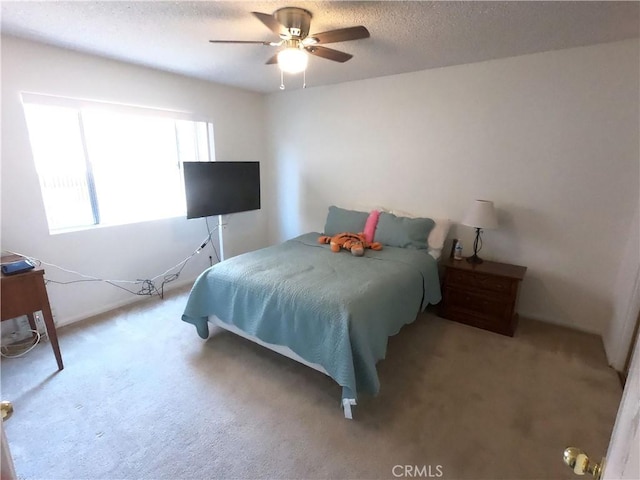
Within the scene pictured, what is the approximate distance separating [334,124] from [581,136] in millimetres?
2359

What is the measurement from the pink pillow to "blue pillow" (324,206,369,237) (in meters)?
0.05

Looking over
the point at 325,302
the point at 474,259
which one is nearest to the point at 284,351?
the point at 325,302

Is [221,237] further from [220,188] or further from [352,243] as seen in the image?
[352,243]

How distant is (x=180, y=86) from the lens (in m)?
3.40

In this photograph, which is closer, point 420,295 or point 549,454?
point 549,454

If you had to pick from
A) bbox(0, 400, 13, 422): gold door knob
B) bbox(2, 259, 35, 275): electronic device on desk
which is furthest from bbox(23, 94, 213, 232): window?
bbox(0, 400, 13, 422): gold door knob

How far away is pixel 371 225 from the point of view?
3.35m

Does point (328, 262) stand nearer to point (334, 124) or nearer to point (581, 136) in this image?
point (334, 124)

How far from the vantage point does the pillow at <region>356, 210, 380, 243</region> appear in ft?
10.9

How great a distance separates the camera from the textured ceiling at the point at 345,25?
1825 millimetres

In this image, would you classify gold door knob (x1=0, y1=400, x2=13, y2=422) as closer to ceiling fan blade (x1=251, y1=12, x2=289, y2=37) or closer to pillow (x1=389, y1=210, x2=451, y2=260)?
ceiling fan blade (x1=251, y1=12, x2=289, y2=37)

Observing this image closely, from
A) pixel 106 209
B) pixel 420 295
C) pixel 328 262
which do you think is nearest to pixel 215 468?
pixel 328 262

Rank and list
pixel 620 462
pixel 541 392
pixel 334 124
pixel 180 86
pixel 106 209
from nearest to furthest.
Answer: pixel 620 462
pixel 541 392
pixel 106 209
pixel 180 86
pixel 334 124

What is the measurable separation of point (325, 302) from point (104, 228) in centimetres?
239
